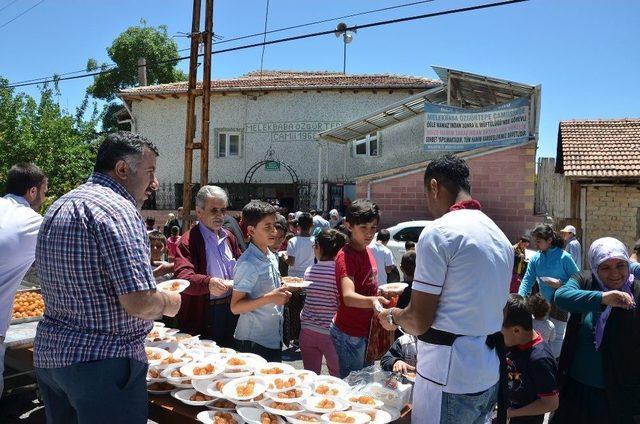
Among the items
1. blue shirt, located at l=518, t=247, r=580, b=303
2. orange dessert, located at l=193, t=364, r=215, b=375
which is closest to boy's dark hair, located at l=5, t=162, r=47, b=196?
orange dessert, located at l=193, t=364, r=215, b=375

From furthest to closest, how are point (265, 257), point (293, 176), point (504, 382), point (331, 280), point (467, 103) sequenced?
point (293, 176) < point (467, 103) < point (331, 280) < point (265, 257) < point (504, 382)

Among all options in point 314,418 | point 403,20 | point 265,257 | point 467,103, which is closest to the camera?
point 314,418

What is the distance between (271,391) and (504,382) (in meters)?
1.25

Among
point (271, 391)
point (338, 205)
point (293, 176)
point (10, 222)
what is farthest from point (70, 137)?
point (271, 391)

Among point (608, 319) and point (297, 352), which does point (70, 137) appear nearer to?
point (297, 352)

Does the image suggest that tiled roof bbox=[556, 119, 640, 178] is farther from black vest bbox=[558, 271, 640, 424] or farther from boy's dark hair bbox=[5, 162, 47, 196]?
boy's dark hair bbox=[5, 162, 47, 196]

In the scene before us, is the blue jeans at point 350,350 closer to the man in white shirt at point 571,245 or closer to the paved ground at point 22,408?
the paved ground at point 22,408

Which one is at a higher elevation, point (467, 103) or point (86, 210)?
point (467, 103)

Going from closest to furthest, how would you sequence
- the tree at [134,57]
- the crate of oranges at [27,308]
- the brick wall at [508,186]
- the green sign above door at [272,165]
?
1. the crate of oranges at [27,308]
2. the brick wall at [508,186]
3. the green sign above door at [272,165]
4. the tree at [134,57]

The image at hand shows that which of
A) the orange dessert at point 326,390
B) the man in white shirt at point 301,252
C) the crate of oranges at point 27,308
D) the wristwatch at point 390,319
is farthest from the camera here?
the man in white shirt at point 301,252

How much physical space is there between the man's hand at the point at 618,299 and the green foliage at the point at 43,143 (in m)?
18.9

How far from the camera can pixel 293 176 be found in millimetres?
19500

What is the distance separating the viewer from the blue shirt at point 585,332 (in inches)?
128

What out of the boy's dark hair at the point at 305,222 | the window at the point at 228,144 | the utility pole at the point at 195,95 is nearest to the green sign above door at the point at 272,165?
the window at the point at 228,144
